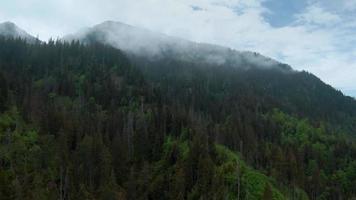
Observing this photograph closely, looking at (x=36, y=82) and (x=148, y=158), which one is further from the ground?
(x=36, y=82)

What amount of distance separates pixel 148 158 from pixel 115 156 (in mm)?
12328

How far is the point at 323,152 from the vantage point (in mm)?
157500

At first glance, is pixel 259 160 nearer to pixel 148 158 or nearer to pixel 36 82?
pixel 148 158

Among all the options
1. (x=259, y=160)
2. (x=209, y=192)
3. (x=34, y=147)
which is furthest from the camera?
(x=259, y=160)

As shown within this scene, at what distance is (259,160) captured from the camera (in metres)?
127

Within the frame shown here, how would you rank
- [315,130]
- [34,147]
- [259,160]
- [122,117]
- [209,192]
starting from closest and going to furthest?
[209,192]
[34,147]
[259,160]
[122,117]
[315,130]

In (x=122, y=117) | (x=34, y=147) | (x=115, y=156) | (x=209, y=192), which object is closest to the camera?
(x=209, y=192)

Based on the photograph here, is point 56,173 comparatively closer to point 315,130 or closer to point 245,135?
point 245,135

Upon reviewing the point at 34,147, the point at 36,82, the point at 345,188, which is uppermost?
the point at 36,82

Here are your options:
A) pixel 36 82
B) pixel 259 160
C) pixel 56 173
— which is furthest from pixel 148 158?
pixel 36 82

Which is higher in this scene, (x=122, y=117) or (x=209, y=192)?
(x=122, y=117)

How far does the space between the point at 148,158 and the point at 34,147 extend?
33263 mm

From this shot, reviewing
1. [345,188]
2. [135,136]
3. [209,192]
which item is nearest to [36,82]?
[135,136]

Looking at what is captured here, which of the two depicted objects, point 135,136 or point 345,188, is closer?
point 135,136
